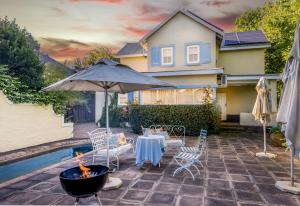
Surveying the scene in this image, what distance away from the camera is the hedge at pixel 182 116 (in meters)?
13.0

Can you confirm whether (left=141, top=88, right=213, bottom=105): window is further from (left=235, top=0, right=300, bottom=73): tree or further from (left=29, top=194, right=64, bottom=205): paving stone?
(left=235, top=0, right=300, bottom=73): tree

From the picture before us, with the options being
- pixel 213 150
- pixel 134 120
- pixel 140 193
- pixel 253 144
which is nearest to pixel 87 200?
pixel 140 193

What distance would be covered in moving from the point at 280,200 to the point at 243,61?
1451cm

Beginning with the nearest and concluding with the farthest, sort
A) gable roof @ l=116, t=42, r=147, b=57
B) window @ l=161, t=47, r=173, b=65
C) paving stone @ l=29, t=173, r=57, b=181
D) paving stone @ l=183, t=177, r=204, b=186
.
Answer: paving stone @ l=183, t=177, r=204, b=186
paving stone @ l=29, t=173, r=57, b=181
window @ l=161, t=47, r=173, b=65
gable roof @ l=116, t=42, r=147, b=57

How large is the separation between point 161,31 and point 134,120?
690cm

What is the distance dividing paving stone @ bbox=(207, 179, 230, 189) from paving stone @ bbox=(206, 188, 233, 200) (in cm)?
21

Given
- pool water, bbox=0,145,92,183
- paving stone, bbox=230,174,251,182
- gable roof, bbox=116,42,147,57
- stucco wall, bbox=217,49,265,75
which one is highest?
gable roof, bbox=116,42,147,57

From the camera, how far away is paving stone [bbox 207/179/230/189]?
16.8 feet

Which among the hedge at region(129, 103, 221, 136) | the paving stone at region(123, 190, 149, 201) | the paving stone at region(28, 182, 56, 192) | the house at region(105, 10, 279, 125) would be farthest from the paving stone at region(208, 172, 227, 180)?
the house at region(105, 10, 279, 125)

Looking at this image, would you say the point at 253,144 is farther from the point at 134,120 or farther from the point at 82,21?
the point at 82,21

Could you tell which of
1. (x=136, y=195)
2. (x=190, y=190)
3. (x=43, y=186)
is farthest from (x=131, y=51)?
(x=136, y=195)

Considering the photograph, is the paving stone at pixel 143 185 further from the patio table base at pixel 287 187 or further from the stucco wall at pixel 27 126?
the stucco wall at pixel 27 126

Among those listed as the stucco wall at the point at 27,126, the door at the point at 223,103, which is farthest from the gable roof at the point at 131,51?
the stucco wall at the point at 27,126

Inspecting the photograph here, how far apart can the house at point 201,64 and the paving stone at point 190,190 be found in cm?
926
